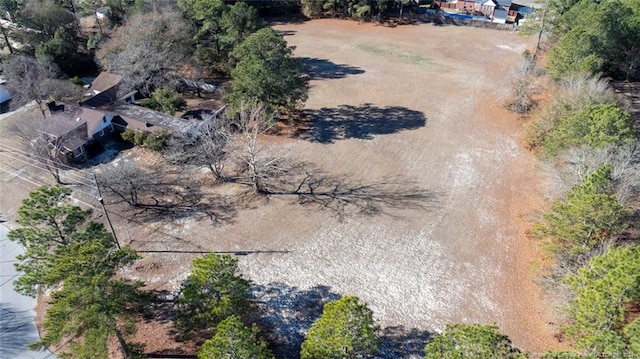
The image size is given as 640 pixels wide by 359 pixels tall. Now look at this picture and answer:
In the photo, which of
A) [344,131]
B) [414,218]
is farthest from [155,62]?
[414,218]

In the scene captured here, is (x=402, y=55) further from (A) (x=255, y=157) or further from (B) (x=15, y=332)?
(B) (x=15, y=332)

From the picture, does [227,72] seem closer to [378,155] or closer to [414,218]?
[378,155]

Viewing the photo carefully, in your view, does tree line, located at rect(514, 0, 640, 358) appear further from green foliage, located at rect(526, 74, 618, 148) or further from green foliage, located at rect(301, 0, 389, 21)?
green foliage, located at rect(301, 0, 389, 21)

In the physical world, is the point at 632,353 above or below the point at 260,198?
above

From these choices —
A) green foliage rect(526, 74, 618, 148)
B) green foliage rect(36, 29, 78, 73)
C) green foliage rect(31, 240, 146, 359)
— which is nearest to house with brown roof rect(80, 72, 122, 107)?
green foliage rect(36, 29, 78, 73)

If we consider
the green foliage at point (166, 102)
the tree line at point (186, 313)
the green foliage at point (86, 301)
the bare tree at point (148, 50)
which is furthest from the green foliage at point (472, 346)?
the bare tree at point (148, 50)

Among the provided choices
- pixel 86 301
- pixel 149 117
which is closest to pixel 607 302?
pixel 86 301
